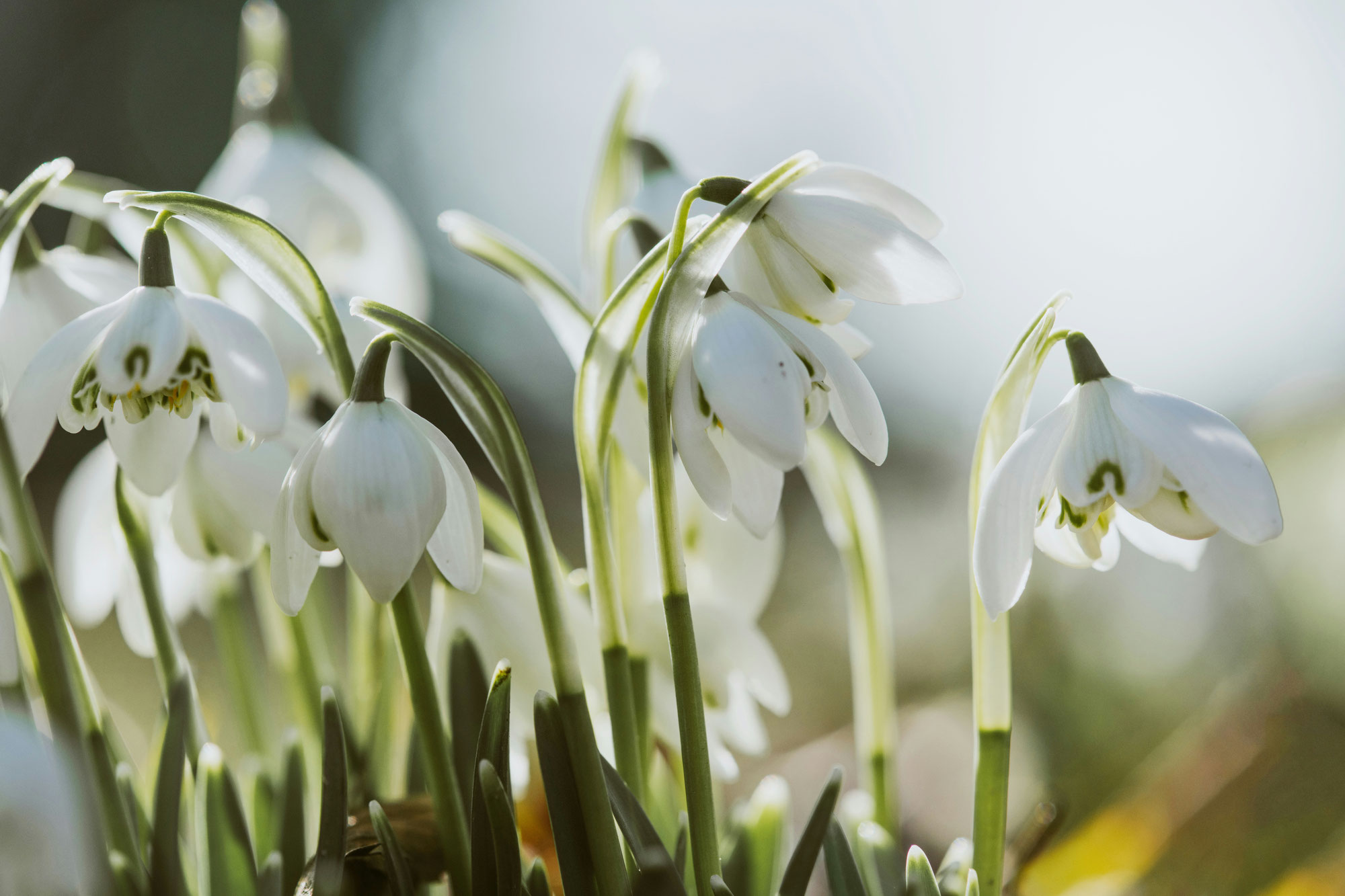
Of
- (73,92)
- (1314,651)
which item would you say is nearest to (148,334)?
(1314,651)

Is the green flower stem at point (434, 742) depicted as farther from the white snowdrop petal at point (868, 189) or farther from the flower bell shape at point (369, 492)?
the white snowdrop petal at point (868, 189)

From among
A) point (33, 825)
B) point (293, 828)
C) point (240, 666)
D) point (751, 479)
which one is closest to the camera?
point (33, 825)

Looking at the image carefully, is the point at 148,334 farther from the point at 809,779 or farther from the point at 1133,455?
the point at 809,779

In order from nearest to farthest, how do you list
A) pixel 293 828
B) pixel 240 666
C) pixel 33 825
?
pixel 33 825 < pixel 293 828 < pixel 240 666

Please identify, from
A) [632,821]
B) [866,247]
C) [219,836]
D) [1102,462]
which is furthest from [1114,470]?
[219,836]

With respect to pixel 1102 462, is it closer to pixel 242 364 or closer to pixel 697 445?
pixel 697 445

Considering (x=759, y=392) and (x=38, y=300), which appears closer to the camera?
(x=759, y=392)

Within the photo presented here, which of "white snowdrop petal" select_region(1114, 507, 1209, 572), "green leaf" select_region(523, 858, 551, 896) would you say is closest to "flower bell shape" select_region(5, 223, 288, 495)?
"green leaf" select_region(523, 858, 551, 896)
